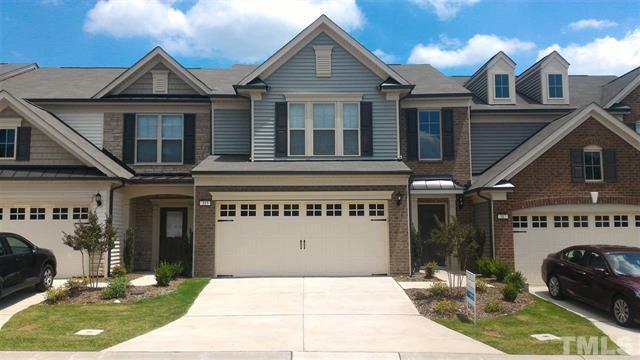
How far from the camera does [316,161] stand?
17.8 m

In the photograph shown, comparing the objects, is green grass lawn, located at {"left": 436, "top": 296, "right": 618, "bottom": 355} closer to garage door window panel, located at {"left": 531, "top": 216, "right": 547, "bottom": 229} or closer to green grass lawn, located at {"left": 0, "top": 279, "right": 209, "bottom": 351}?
garage door window panel, located at {"left": 531, "top": 216, "right": 547, "bottom": 229}

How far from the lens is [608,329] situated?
1041 centimetres

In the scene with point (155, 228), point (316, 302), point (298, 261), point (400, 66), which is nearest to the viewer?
point (316, 302)

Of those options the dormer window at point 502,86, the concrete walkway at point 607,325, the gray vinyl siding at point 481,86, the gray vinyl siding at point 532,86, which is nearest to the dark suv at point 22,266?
the concrete walkway at point 607,325

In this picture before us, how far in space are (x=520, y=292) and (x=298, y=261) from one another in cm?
654

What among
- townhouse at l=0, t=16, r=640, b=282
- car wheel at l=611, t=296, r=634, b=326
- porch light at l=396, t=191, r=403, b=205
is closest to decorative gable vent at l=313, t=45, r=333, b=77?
townhouse at l=0, t=16, r=640, b=282

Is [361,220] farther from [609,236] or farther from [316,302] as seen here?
[609,236]

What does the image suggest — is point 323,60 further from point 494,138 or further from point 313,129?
point 494,138

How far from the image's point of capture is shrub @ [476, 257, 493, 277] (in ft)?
51.8

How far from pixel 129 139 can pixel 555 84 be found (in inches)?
677

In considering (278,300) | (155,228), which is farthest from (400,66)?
(278,300)

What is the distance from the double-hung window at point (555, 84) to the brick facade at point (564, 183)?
171 inches

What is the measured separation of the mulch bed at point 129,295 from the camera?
40.9 feet

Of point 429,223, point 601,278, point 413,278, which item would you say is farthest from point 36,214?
point 601,278
